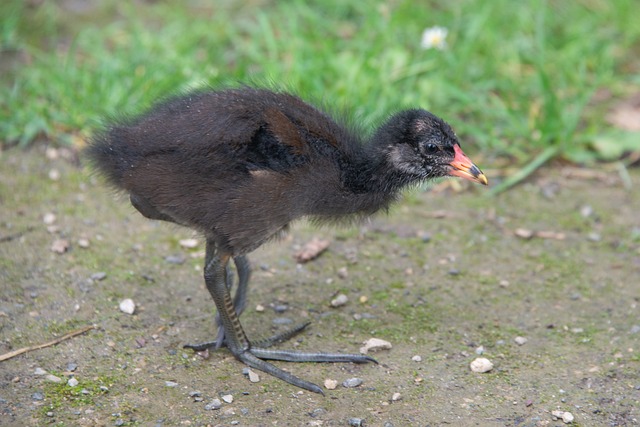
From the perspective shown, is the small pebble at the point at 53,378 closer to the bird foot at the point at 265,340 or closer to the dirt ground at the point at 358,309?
the dirt ground at the point at 358,309

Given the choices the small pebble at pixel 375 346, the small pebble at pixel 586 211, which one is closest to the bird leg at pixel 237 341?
the small pebble at pixel 375 346

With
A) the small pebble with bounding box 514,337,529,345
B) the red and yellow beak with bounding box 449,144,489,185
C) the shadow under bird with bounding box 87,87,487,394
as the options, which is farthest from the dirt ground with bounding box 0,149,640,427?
the red and yellow beak with bounding box 449,144,489,185

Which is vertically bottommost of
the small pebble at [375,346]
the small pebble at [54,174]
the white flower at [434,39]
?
the small pebble at [54,174]

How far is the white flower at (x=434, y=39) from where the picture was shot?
6559 mm

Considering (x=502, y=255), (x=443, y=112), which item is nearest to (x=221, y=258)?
(x=502, y=255)

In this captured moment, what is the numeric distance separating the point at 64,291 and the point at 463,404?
2116mm

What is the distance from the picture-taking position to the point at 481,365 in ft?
13.1

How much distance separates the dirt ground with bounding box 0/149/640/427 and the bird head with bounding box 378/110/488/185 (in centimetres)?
68

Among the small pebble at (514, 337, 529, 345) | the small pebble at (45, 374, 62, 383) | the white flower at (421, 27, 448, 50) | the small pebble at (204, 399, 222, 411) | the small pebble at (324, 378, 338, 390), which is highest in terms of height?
the white flower at (421, 27, 448, 50)

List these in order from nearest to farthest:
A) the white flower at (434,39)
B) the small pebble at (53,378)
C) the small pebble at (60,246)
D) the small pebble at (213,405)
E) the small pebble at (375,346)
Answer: the small pebble at (213,405), the small pebble at (53,378), the small pebble at (375,346), the small pebble at (60,246), the white flower at (434,39)

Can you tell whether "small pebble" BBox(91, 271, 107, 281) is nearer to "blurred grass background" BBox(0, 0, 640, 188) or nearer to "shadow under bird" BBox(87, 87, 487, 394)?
"shadow under bird" BBox(87, 87, 487, 394)

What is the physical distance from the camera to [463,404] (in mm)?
3736

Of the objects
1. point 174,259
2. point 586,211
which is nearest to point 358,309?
point 174,259

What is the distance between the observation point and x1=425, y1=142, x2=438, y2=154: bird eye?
409cm
